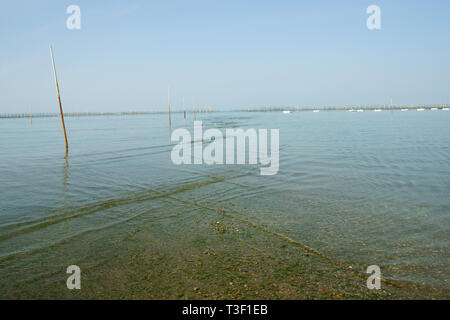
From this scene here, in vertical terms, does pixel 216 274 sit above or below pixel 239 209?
below

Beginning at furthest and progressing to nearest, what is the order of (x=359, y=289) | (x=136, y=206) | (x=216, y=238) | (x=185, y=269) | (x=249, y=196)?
(x=249, y=196) < (x=136, y=206) < (x=216, y=238) < (x=185, y=269) < (x=359, y=289)

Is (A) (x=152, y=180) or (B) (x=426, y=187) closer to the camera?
(B) (x=426, y=187)

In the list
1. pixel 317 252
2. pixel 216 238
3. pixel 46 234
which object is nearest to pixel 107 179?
pixel 46 234

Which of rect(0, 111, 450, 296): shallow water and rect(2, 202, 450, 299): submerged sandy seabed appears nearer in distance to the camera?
rect(2, 202, 450, 299): submerged sandy seabed

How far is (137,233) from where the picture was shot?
5.84 metres

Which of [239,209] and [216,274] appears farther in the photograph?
[239,209]

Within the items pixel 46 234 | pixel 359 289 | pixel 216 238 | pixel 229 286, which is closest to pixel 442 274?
pixel 359 289

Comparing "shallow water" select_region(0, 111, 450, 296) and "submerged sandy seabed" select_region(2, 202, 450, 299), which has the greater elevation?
"shallow water" select_region(0, 111, 450, 296)

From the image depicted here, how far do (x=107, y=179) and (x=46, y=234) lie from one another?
525 centimetres

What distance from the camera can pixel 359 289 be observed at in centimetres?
384

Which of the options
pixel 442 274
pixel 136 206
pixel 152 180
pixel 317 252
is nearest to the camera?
pixel 442 274

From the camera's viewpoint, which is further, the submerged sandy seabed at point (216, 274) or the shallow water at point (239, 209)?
the shallow water at point (239, 209)

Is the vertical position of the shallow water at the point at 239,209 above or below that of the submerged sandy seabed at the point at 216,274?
above
